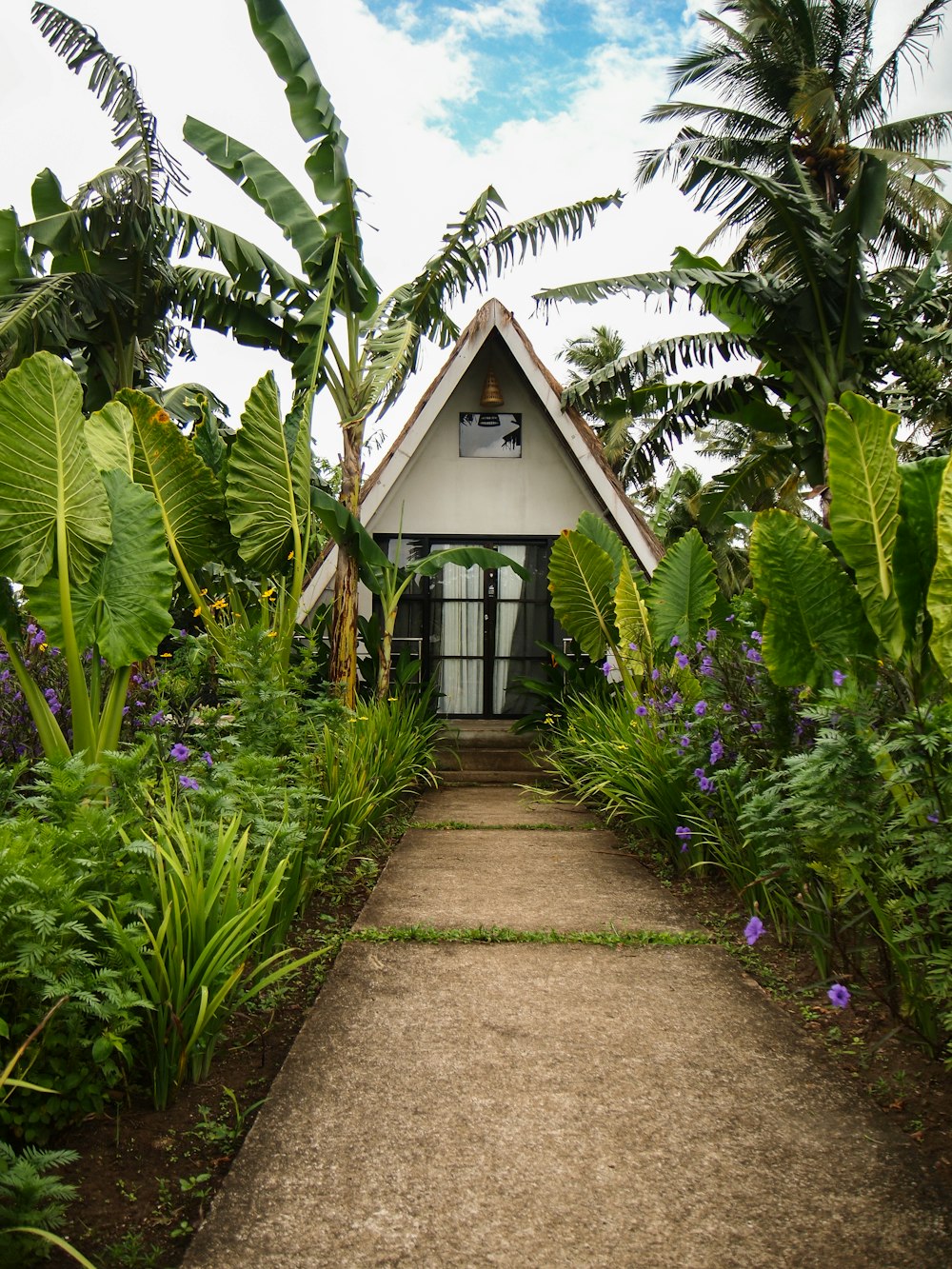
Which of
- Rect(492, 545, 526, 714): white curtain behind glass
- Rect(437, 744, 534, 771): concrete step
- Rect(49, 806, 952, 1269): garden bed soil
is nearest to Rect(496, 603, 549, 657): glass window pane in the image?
Rect(492, 545, 526, 714): white curtain behind glass

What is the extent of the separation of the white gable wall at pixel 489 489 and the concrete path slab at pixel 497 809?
329cm

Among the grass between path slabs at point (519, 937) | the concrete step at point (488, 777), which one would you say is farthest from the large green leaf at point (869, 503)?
the concrete step at point (488, 777)

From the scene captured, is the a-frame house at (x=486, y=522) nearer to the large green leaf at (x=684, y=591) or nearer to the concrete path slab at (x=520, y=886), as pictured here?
the large green leaf at (x=684, y=591)

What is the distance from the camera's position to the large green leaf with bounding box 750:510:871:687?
12.1 ft

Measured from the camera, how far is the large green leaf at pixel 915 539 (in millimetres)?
3311

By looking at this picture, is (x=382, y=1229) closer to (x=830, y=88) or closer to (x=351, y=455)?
(x=351, y=455)

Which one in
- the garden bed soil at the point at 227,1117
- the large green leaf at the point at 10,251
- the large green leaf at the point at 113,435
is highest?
the large green leaf at the point at 10,251

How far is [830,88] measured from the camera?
1731cm

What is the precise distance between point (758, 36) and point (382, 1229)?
22.4 metres

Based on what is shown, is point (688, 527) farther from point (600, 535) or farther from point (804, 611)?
point (804, 611)

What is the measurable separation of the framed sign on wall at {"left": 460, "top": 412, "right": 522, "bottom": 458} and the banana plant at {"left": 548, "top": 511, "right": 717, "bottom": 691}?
2065mm

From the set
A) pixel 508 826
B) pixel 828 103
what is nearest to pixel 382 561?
pixel 508 826

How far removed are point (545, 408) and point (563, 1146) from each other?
839 cm

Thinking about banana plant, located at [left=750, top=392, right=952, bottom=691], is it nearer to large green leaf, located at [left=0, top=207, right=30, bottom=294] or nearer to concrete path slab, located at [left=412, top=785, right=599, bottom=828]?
concrete path slab, located at [left=412, top=785, right=599, bottom=828]
